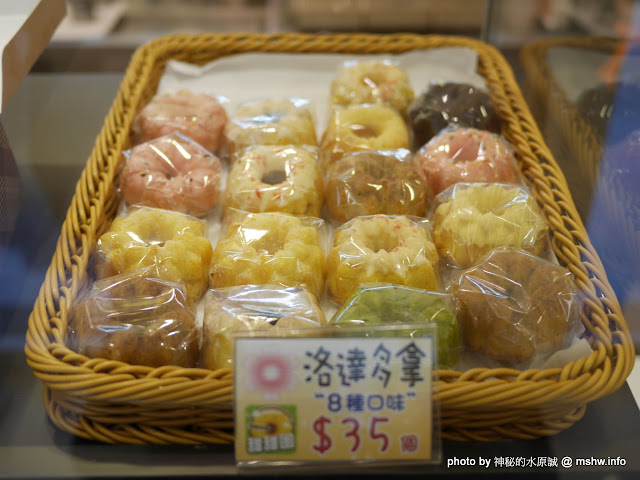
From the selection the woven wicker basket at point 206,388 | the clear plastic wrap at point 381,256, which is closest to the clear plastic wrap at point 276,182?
the clear plastic wrap at point 381,256

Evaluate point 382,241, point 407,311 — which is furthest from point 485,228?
point 407,311

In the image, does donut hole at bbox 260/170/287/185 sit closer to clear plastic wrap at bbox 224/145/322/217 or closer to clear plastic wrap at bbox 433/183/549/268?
clear plastic wrap at bbox 224/145/322/217

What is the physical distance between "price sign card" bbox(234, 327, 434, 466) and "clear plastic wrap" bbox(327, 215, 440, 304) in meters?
0.42

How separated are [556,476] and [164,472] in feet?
2.43

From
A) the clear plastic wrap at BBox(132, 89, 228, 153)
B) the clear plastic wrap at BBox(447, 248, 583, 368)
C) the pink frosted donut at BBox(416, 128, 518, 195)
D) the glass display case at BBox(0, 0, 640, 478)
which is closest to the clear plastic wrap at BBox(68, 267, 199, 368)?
the glass display case at BBox(0, 0, 640, 478)

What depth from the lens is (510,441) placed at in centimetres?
117

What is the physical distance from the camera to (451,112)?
1968 millimetres

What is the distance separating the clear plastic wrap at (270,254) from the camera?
55.9 inches

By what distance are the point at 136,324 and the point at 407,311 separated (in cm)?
58

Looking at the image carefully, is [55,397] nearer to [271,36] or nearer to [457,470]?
[457,470]

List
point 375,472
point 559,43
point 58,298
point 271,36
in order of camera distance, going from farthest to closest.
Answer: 1. point 271,36
2. point 559,43
3. point 58,298
4. point 375,472

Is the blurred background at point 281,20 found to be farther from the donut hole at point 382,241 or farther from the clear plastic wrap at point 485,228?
the donut hole at point 382,241

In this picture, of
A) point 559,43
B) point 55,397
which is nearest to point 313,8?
point 559,43

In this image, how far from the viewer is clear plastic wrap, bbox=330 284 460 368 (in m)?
1.23
